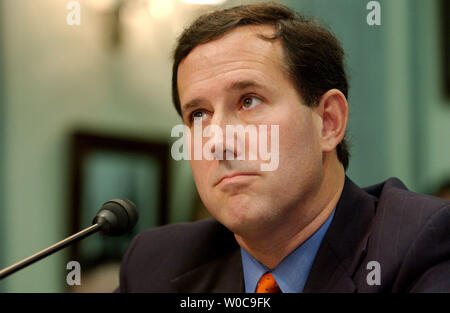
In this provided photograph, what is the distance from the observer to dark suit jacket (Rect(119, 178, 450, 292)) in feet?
4.24

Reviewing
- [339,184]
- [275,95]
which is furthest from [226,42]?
[339,184]

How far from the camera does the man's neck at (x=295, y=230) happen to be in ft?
4.94

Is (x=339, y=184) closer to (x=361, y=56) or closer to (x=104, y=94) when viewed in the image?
(x=361, y=56)

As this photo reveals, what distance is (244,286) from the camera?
1.61 metres

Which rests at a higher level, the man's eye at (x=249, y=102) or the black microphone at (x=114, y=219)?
the man's eye at (x=249, y=102)

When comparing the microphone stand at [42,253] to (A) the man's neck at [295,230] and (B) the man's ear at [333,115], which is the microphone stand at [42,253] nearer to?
(A) the man's neck at [295,230]

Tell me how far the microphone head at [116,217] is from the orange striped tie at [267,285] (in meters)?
0.43

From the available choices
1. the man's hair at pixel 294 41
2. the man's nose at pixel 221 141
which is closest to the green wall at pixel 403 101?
the man's hair at pixel 294 41

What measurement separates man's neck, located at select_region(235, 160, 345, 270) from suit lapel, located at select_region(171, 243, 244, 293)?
0.11 metres

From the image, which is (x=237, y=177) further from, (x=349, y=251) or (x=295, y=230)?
(x=349, y=251)

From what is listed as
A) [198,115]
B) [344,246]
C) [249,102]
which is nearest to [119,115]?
[198,115]

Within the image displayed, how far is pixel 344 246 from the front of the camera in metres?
1.47

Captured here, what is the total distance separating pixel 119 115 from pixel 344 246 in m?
1.98
